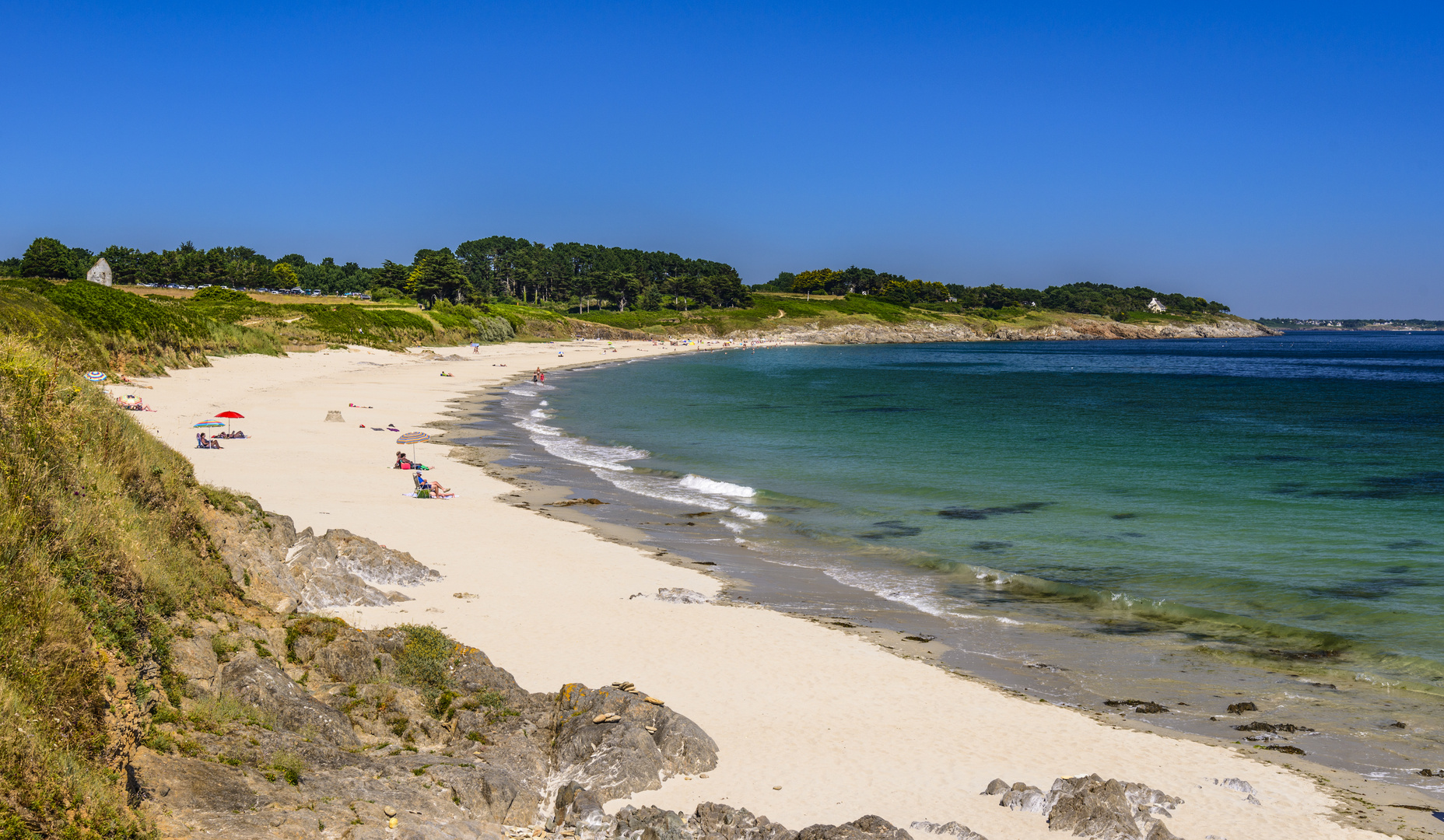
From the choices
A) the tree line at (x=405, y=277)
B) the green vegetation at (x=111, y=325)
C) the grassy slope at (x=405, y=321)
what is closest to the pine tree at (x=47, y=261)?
the tree line at (x=405, y=277)

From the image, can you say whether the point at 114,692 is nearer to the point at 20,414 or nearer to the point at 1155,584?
the point at 20,414

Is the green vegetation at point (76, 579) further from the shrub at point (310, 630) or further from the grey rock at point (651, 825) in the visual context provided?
the grey rock at point (651, 825)

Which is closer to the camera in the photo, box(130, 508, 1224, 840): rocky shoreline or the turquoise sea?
box(130, 508, 1224, 840): rocky shoreline

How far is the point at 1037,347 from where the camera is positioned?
188 m

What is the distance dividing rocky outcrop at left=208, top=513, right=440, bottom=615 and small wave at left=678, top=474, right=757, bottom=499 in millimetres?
13461

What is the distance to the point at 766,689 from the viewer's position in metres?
12.6

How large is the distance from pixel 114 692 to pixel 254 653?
7.88 feet

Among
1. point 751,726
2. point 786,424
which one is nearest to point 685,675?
point 751,726

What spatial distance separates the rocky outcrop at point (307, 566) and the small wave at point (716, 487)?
44.2ft

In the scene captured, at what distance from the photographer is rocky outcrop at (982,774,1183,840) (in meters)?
8.76

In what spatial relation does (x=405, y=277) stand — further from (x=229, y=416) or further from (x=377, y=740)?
(x=377, y=740)

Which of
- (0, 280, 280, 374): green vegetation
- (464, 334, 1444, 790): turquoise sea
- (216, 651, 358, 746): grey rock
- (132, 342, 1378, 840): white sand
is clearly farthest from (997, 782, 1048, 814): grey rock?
(0, 280, 280, 374): green vegetation

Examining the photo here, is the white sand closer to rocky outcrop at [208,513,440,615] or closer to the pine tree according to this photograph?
rocky outcrop at [208,513,440,615]

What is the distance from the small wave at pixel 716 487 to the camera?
95.5 ft
